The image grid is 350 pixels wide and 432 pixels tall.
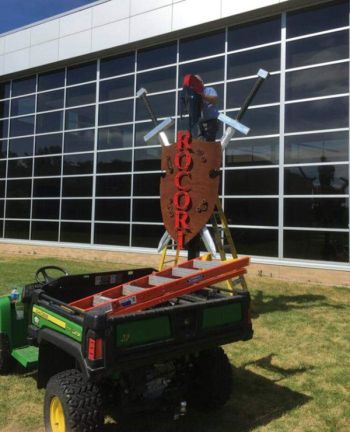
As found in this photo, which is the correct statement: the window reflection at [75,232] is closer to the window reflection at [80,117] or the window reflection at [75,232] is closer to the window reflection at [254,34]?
the window reflection at [80,117]

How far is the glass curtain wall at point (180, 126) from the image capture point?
1156 centimetres

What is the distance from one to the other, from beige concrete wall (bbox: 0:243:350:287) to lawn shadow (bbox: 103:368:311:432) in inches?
250

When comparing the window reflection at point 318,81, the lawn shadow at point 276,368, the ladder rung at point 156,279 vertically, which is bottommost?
the lawn shadow at point 276,368

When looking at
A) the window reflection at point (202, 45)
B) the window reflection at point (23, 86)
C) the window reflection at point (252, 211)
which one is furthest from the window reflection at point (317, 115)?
the window reflection at point (23, 86)

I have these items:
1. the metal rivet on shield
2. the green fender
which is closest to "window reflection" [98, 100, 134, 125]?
the metal rivet on shield

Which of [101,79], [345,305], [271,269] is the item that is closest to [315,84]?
[271,269]

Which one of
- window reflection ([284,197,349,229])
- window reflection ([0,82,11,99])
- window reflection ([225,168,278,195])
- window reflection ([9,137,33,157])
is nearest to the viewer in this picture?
window reflection ([284,197,349,229])

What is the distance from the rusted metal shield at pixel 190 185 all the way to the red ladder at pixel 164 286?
2357 mm

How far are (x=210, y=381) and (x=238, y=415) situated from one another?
1.43 ft

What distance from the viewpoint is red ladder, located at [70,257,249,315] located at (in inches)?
149

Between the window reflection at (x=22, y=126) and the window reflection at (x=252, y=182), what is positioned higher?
the window reflection at (x=22, y=126)

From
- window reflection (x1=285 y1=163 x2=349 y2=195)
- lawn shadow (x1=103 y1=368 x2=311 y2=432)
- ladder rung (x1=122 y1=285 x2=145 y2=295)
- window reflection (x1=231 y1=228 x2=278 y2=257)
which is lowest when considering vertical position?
lawn shadow (x1=103 y1=368 x2=311 y2=432)

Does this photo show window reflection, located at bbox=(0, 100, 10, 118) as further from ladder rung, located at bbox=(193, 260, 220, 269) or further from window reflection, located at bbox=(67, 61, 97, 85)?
ladder rung, located at bbox=(193, 260, 220, 269)

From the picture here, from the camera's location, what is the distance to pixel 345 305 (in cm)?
897
